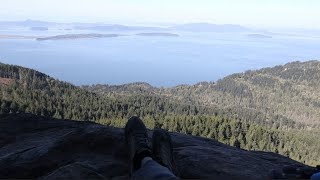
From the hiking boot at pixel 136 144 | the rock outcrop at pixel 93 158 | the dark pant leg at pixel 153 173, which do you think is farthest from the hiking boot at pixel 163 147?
the dark pant leg at pixel 153 173

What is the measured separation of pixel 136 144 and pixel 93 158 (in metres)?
2.02

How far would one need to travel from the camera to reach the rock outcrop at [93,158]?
26.9ft

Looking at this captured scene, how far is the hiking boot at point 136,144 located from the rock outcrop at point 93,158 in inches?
24.4

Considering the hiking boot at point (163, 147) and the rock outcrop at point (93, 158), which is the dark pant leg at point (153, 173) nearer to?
the hiking boot at point (163, 147)

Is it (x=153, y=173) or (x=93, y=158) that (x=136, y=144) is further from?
(x=153, y=173)

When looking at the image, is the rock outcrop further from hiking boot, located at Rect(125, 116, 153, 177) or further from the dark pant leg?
the dark pant leg

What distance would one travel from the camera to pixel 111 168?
8266 mm

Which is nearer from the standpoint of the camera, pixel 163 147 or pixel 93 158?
pixel 163 147

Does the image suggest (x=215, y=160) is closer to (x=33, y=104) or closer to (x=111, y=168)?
(x=111, y=168)

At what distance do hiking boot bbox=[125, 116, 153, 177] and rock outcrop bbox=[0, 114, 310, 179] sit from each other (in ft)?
2.03

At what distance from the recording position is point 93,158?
29.6ft

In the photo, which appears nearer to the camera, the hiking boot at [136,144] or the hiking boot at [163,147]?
the hiking boot at [136,144]

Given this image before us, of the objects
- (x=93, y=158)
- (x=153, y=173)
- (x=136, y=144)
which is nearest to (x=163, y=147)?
(x=136, y=144)

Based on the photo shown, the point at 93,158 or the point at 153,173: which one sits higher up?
the point at 153,173
